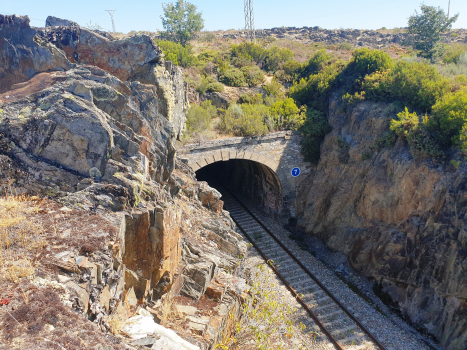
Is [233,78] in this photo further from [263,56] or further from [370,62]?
[370,62]

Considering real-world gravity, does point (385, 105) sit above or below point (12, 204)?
above

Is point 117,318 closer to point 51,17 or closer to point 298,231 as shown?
point 51,17

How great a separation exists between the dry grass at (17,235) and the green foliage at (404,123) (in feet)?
40.3

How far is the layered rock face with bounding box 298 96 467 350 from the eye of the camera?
10188 mm

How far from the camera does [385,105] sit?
14375 millimetres

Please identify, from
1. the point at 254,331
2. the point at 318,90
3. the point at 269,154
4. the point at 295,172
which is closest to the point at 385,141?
the point at 295,172

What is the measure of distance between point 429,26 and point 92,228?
2965cm

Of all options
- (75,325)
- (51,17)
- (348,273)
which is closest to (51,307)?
(75,325)

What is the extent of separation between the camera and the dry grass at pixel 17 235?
378 cm

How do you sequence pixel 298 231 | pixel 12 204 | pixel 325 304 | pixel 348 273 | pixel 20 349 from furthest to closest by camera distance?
pixel 298 231 < pixel 348 273 < pixel 325 304 < pixel 12 204 < pixel 20 349

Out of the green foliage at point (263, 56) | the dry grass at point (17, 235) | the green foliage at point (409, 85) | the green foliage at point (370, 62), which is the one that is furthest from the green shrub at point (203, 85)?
the dry grass at point (17, 235)

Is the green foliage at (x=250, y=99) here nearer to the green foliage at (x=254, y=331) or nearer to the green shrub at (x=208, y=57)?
the green shrub at (x=208, y=57)

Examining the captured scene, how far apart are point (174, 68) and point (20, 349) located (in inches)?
488

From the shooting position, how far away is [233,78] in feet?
71.5
